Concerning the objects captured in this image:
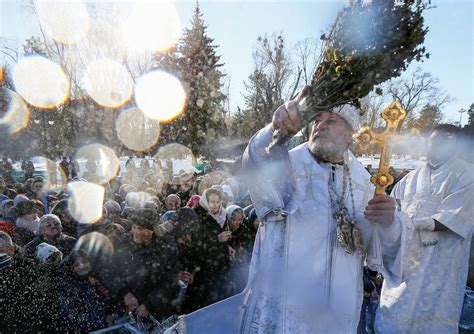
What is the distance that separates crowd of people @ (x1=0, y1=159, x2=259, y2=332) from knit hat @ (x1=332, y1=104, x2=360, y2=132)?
2523 mm

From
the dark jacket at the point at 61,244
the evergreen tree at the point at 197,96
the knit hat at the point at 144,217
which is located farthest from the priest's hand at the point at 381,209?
the evergreen tree at the point at 197,96

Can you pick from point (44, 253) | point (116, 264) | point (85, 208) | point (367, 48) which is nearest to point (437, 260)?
point (367, 48)

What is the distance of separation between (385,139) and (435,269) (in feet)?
8.07

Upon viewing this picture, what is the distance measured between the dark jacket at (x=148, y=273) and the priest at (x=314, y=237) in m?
1.96

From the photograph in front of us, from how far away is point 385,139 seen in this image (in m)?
2.10

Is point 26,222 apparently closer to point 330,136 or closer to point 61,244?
point 61,244

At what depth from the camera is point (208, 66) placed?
2105 cm

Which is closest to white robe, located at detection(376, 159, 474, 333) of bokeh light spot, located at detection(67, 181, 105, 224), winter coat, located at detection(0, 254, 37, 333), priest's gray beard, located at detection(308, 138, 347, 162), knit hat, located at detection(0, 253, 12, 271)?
priest's gray beard, located at detection(308, 138, 347, 162)

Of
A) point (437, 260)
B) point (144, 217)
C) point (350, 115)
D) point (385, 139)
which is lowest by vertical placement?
point (437, 260)

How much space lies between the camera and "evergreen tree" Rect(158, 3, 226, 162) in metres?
20.4

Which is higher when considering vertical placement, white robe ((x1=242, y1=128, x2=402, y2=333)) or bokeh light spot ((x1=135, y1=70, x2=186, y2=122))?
bokeh light spot ((x1=135, y1=70, x2=186, y2=122))

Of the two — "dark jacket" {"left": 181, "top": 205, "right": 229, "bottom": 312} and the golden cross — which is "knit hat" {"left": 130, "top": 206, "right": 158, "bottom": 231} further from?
the golden cross

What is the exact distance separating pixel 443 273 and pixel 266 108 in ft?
77.3

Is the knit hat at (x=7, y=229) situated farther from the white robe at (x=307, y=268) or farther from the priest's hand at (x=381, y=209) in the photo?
the priest's hand at (x=381, y=209)
